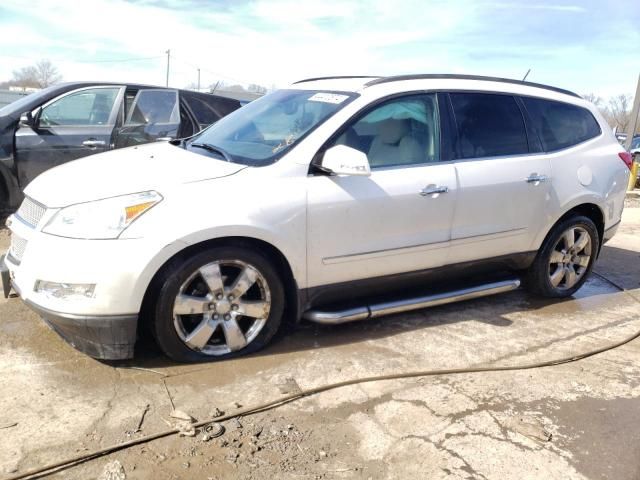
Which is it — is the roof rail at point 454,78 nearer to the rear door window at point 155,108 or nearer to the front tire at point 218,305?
the front tire at point 218,305

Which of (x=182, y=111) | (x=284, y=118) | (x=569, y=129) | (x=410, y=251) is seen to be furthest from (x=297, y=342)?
(x=182, y=111)

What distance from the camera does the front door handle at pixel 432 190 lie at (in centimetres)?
397

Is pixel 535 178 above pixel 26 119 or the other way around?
the other way around

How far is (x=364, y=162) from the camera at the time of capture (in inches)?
140

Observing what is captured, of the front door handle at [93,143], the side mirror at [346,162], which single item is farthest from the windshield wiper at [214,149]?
the front door handle at [93,143]

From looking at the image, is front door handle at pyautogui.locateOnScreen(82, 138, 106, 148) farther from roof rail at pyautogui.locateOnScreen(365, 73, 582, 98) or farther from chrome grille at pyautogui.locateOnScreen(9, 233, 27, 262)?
roof rail at pyautogui.locateOnScreen(365, 73, 582, 98)

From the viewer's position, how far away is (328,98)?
4035 mm

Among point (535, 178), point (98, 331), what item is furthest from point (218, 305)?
point (535, 178)

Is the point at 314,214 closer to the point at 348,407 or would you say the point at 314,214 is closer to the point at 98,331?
the point at 348,407

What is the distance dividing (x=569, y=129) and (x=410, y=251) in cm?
201

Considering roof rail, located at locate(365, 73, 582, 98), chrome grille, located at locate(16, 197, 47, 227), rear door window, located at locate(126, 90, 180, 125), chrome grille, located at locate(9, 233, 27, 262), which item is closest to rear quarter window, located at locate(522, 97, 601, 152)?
roof rail, located at locate(365, 73, 582, 98)

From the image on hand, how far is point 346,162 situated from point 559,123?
234 centimetres

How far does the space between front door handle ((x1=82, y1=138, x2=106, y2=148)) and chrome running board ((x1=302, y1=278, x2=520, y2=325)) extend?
3.90 meters

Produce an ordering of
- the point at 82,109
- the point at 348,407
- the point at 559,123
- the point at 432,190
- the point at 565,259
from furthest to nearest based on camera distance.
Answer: the point at 82,109 < the point at 565,259 < the point at 559,123 < the point at 432,190 < the point at 348,407
